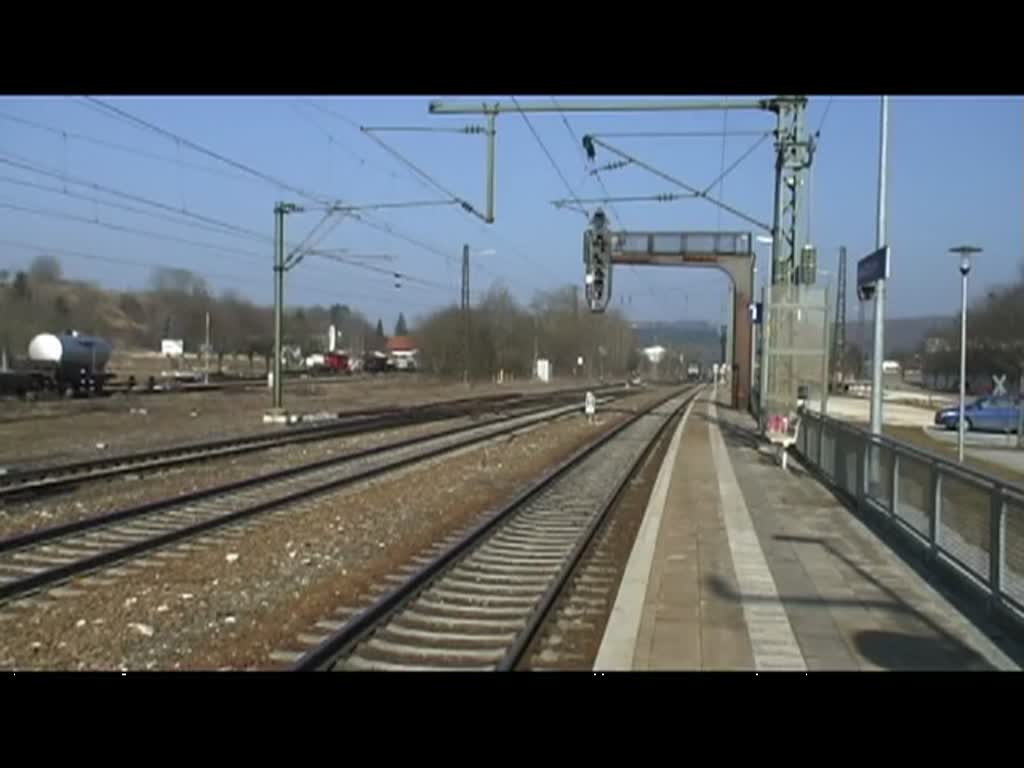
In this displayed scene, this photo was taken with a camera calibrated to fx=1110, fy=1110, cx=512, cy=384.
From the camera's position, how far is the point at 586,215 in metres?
31.7

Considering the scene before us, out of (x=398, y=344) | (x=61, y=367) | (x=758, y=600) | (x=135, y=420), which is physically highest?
(x=398, y=344)

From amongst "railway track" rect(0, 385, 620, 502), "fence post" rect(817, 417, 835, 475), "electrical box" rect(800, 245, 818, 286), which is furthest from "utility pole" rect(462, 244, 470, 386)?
"fence post" rect(817, 417, 835, 475)

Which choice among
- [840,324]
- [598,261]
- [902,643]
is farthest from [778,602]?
[840,324]

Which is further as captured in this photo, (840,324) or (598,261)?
(840,324)

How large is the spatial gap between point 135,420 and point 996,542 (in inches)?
1090

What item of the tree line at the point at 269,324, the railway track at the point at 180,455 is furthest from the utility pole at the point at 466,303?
the railway track at the point at 180,455

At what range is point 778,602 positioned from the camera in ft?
27.1

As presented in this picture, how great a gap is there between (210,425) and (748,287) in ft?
77.5

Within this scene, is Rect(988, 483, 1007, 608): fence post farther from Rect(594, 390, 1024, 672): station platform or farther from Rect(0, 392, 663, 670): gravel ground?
Rect(0, 392, 663, 670): gravel ground

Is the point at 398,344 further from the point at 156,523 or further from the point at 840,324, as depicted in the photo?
the point at 156,523

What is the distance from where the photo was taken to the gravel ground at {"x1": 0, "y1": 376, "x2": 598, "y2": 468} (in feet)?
72.9

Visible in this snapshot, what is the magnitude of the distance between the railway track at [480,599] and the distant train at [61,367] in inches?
1482
